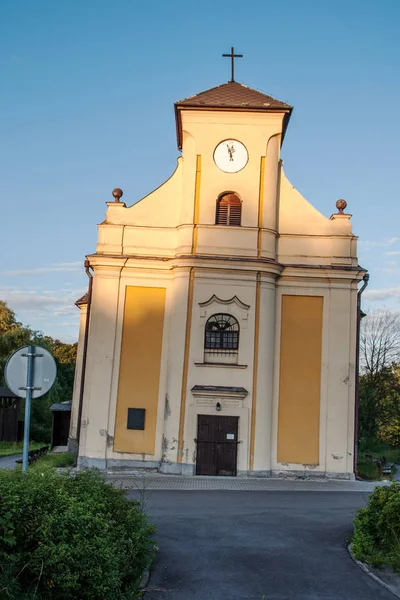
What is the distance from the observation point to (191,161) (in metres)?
21.4

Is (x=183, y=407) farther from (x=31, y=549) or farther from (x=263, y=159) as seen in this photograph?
(x=31, y=549)

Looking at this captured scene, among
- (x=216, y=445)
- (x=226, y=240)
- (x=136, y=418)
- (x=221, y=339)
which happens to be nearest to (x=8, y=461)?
(x=136, y=418)

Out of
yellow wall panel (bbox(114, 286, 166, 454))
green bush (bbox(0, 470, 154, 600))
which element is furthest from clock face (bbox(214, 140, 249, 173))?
green bush (bbox(0, 470, 154, 600))

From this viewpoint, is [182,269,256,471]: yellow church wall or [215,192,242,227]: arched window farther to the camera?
A: [215,192,242,227]: arched window

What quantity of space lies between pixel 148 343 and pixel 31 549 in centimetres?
1519

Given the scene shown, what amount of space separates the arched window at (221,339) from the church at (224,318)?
4 centimetres

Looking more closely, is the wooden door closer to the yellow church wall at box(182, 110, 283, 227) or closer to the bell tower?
the bell tower

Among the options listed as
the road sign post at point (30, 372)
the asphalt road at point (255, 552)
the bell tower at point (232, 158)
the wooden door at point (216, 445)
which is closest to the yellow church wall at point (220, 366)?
the wooden door at point (216, 445)

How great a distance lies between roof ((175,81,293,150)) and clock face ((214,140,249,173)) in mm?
1234

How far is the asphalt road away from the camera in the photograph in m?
7.18

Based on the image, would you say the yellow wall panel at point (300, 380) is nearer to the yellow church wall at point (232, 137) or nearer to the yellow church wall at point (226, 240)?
the yellow church wall at point (226, 240)

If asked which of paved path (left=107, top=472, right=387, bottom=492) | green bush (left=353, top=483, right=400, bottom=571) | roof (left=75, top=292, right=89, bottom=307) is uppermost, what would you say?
roof (left=75, top=292, right=89, bottom=307)

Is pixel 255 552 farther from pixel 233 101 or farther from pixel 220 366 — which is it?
pixel 233 101

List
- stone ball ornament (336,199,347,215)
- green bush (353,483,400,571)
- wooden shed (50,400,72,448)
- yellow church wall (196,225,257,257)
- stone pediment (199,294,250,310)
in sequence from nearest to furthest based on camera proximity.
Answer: green bush (353,483,400,571) → stone pediment (199,294,250,310) → yellow church wall (196,225,257,257) → stone ball ornament (336,199,347,215) → wooden shed (50,400,72,448)
